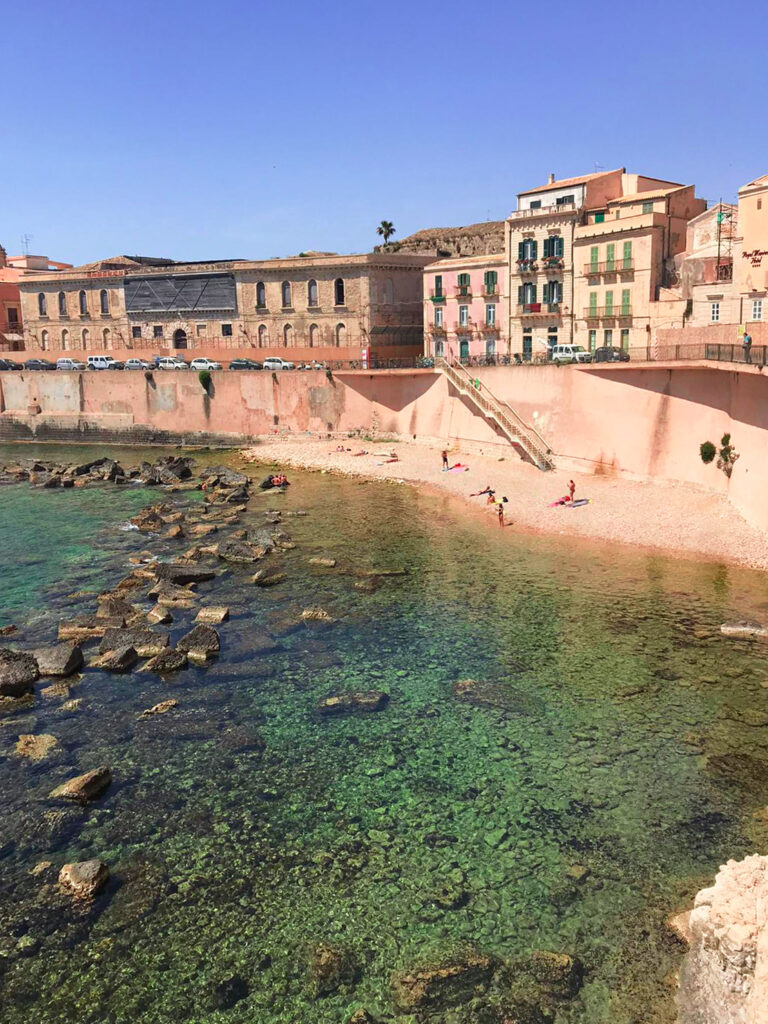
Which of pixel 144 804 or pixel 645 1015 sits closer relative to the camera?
pixel 645 1015

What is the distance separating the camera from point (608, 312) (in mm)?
47250

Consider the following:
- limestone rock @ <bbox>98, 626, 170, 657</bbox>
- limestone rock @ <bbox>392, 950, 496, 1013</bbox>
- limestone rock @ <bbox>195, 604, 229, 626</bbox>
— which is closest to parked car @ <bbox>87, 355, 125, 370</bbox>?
limestone rock @ <bbox>195, 604, 229, 626</bbox>

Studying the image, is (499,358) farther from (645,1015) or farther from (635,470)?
(645,1015)

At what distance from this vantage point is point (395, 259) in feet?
203

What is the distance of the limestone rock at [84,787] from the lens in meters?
15.8

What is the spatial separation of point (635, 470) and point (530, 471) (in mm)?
5743

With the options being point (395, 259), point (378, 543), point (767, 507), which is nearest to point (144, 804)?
point (378, 543)

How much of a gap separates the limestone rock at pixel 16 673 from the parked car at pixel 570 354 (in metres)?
29.5

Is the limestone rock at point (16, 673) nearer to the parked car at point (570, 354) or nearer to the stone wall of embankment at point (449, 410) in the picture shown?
the stone wall of embankment at point (449, 410)

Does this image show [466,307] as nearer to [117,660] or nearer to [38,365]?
[38,365]

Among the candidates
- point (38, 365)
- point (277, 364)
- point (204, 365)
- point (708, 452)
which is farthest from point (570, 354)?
point (38, 365)

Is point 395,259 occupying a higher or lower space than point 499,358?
higher

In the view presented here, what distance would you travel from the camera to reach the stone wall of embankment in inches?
1293

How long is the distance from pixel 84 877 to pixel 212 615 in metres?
12.0
